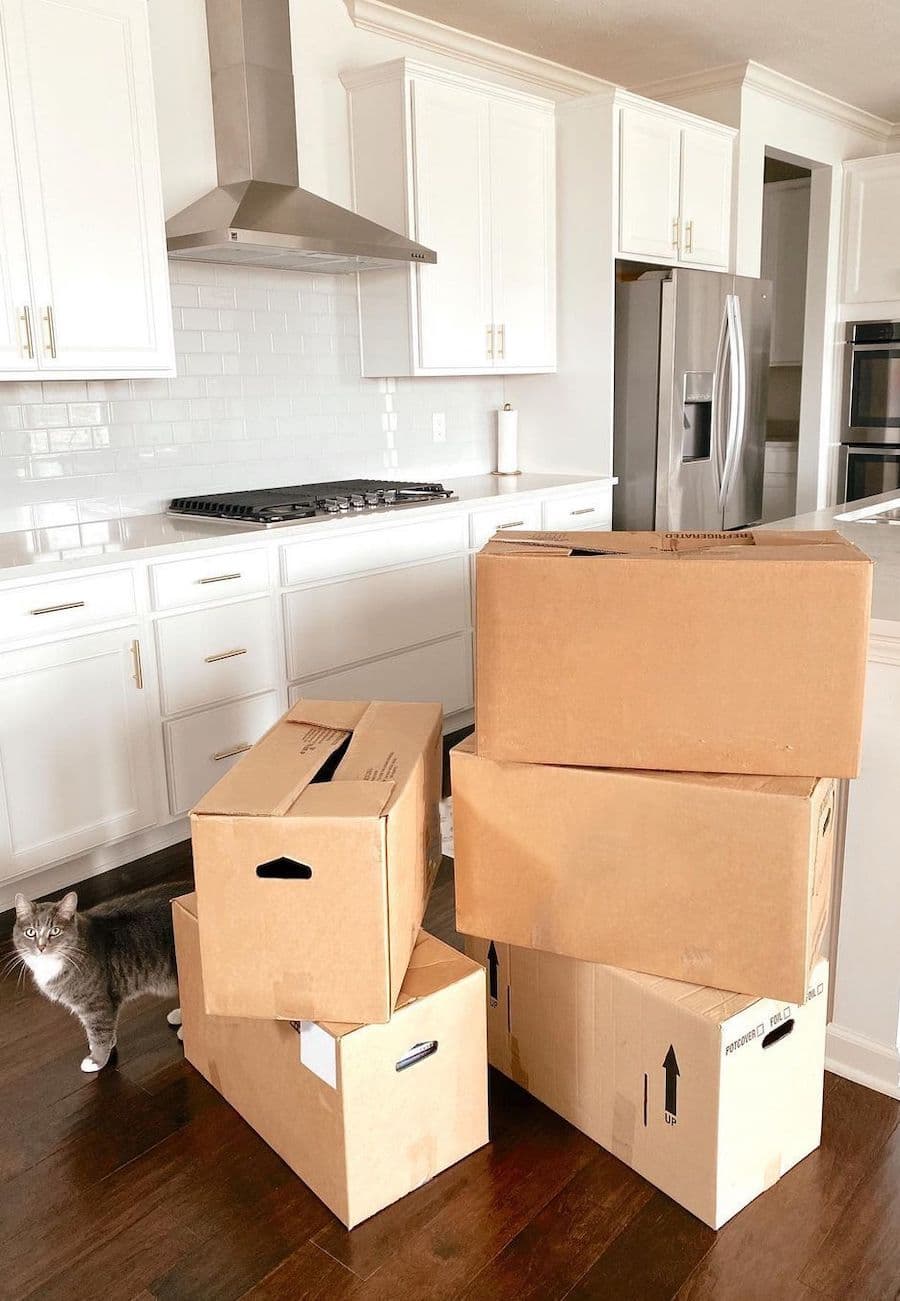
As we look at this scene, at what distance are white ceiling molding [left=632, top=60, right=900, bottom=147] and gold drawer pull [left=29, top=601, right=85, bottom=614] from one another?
3807mm

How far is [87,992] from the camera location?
2.07 meters

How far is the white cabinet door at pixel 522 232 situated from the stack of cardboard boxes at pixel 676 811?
279 cm

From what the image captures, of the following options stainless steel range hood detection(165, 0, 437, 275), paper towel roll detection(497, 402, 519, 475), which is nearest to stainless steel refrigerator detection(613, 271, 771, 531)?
paper towel roll detection(497, 402, 519, 475)

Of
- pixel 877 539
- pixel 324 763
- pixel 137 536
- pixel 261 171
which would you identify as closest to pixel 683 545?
pixel 324 763

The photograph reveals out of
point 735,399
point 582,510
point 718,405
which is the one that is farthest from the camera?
point 735,399

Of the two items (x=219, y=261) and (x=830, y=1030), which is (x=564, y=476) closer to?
(x=219, y=261)

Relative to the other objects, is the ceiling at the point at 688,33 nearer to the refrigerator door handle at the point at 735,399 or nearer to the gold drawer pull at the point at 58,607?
the refrigerator door handle at the point at 735,399

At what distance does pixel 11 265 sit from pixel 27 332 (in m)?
0.17

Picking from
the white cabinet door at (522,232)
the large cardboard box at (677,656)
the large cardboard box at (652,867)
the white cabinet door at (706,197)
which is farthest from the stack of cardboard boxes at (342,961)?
the white cabinet door at (706,197)

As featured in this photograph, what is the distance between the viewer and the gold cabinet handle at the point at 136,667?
9.44 ft

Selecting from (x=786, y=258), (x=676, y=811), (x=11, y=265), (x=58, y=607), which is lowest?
(x=676, y=811)

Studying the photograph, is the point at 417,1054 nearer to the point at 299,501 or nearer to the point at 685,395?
the point at 299,501

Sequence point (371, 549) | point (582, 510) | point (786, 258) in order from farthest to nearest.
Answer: point (786, 258) → point (582, 510) → point (371, 549)

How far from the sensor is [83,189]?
9.48 feet
